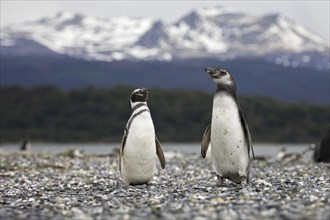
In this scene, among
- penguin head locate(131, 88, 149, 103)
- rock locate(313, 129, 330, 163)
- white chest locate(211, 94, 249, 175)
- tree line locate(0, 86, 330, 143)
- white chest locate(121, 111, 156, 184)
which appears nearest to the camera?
white chest locate(211, 94, 249, 175)

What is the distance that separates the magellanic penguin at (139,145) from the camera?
38.2 ft

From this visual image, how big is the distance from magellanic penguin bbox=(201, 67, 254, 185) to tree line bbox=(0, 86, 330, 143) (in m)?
70.5

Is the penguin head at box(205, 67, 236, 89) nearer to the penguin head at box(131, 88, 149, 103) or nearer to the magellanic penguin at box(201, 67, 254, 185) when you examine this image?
the magellanic penguin at box(201, 67, 254, 185)

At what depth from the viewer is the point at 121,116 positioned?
96.6 metres

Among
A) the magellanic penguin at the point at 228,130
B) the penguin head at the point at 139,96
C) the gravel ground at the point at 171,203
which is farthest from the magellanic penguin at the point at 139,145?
the magellanic penguin at the point at 228,130

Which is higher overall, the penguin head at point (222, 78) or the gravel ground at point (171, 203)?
the penguin head at point (222, 78)

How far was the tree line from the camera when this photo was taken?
86.1 meters

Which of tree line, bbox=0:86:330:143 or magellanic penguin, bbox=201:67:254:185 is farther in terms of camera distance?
tree line, bbox=0:86:330:143

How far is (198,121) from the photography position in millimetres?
94750

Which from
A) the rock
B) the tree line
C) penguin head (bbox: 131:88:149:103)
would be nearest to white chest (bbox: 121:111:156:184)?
penguin head (bbox: 131:88:149:103)

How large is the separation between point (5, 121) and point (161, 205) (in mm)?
88958

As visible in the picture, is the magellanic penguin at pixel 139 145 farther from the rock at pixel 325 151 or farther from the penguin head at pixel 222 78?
the rock at pixel 325 151

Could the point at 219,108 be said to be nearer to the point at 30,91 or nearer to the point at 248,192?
the point at 248,192

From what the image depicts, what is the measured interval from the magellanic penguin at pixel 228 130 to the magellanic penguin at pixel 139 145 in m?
1.14
